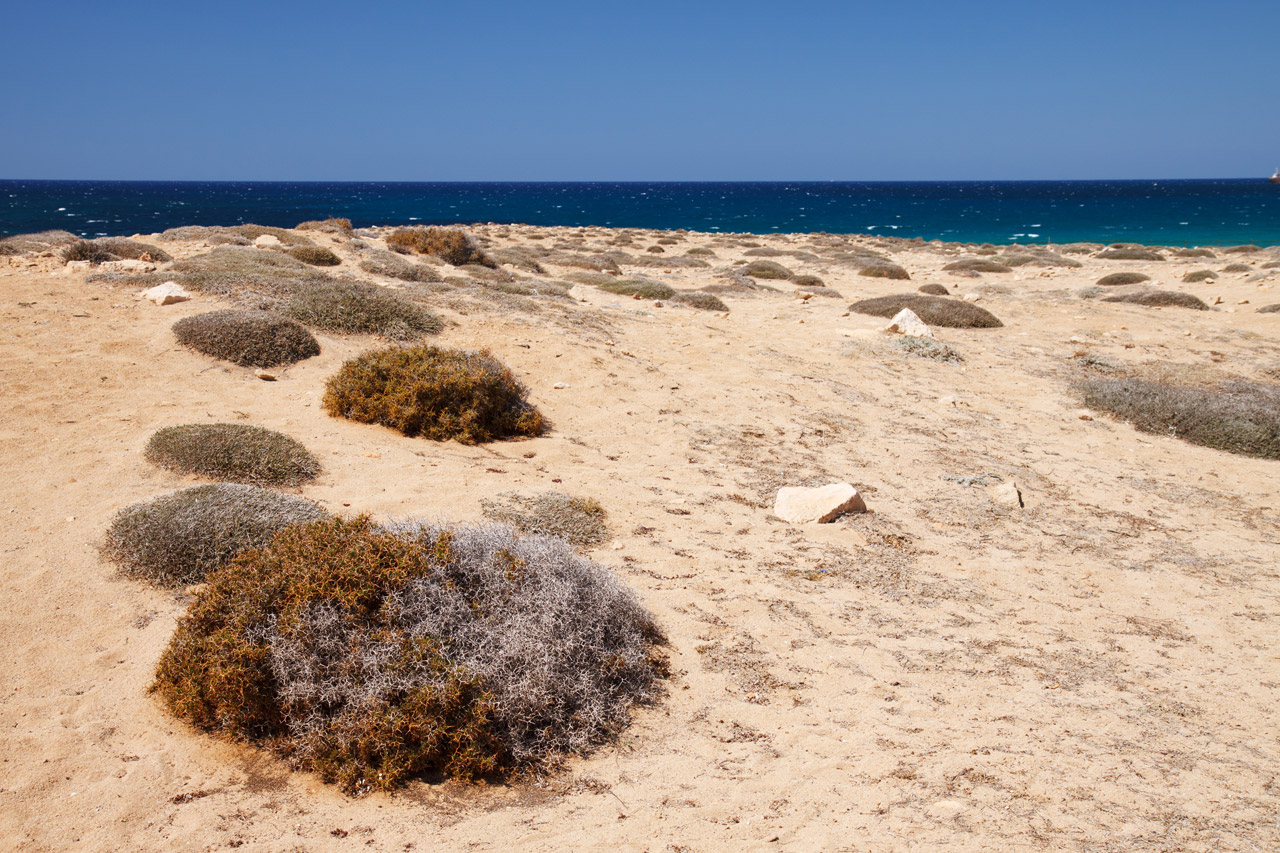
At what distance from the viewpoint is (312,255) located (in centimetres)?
1507

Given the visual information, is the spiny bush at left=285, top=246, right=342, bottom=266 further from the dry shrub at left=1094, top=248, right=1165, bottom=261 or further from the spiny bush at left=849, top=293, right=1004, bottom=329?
the dry shrub at left=1094, top=248, right=1165, bottom=261

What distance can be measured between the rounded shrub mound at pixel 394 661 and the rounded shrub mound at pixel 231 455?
208 centimetres

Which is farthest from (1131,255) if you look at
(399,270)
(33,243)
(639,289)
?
(33,243)

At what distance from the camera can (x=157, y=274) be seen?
11.6 m

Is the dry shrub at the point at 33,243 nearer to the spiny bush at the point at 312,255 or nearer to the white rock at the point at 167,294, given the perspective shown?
the spiny bush at the point at 312,255

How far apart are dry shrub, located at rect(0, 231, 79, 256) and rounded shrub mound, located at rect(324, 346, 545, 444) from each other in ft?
33.2

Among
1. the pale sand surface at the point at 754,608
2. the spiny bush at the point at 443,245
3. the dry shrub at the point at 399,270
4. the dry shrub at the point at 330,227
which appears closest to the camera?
the pale sand surface at the point at 754,608

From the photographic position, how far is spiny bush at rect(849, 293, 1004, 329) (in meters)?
16.6

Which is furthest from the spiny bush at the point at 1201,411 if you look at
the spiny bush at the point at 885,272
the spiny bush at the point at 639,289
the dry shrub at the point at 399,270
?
the spiny bush at the point at 885,272

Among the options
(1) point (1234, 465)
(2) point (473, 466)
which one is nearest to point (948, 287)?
(1) point (1234, 465)

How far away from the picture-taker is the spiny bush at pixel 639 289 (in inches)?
706

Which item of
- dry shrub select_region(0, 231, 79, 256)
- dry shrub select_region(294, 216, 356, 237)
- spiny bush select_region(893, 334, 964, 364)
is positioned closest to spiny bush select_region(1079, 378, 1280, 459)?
spiny bush select_region(893, 334, 964, 364)

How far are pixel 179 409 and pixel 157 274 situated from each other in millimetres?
5578

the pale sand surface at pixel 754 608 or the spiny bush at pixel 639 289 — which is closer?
the pale sand surface at pixel 754 608
